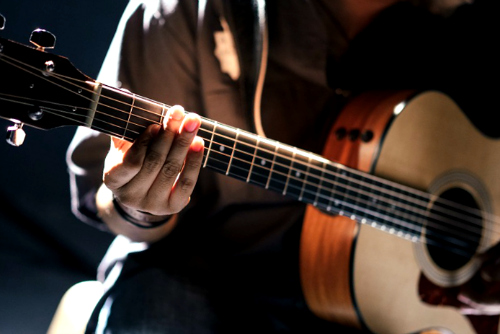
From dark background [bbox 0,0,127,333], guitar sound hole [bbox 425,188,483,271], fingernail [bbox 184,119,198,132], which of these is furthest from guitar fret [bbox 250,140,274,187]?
dark background [bbox 0,0,127,333]

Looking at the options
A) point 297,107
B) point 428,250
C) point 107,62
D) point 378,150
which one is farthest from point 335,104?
point 107,62

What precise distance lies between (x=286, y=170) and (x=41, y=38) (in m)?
0.45

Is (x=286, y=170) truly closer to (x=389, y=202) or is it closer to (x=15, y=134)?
(x=389, y=202)

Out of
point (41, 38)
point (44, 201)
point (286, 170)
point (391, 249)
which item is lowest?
point (44, 201)

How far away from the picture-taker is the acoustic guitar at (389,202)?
2.79 ft

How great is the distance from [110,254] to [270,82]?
21.4 inches

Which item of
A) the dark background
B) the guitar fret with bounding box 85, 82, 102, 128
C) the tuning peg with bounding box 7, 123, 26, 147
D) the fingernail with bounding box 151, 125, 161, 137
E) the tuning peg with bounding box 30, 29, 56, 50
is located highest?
the tuning peg with bounding box 30, 29, 56, 50

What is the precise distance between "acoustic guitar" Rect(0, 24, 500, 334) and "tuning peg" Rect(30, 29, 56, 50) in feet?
0.83

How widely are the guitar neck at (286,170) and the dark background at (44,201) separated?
588mm

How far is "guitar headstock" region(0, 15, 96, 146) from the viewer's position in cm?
59

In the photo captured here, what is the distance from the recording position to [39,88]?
62 cm

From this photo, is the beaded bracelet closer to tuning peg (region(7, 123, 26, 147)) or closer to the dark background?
tuning peg (region(7, 123, 26, 147))

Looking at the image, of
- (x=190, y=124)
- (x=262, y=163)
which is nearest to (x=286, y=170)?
(x=262, y=163)

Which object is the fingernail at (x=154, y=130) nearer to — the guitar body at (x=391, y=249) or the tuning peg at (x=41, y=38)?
the tuning peg at (x=41, y=38)
